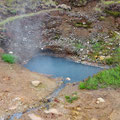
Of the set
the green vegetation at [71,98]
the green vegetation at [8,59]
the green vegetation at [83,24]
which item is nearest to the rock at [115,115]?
the green vegetation at [71,98]

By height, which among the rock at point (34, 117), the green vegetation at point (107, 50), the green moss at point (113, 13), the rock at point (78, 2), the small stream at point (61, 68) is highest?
the rock at point (78, 2)

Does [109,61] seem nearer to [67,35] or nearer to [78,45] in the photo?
[78,45]

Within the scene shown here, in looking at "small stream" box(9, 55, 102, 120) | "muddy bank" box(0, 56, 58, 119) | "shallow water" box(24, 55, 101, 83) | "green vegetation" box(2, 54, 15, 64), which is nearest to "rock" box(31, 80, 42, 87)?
"muddy bank" box(0, 56, 58, 119)

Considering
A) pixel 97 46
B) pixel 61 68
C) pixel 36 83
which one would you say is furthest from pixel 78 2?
pixel 36 83

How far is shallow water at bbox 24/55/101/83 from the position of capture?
41.0 feet

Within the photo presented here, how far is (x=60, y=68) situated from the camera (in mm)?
13438

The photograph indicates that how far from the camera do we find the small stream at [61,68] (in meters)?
12.4

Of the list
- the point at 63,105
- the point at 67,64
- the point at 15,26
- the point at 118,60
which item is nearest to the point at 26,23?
the point at 15,26

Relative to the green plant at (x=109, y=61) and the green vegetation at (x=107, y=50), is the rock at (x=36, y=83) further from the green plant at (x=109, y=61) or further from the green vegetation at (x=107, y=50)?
the green plant at (x=109, y=61)

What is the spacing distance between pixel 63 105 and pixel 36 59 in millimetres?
6536

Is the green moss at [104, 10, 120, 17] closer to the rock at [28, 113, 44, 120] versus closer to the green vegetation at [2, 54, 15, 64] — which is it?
the green vegetation at [2, 54, 15, 64]

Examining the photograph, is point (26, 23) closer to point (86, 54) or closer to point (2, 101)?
point (86, 54)

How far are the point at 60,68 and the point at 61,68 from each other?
0.24ft

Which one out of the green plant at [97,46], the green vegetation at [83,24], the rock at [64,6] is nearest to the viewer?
the green plant at [97,46]
